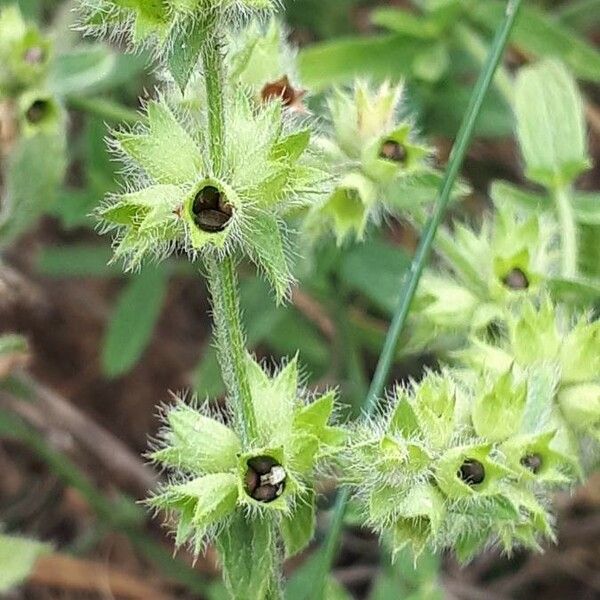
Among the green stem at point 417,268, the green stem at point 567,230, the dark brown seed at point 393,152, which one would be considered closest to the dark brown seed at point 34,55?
the dark brown seed at point 393,152

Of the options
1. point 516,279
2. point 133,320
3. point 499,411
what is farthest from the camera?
point 133,320

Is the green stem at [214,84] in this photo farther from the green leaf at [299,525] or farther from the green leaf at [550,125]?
the green leaf at [550,125]

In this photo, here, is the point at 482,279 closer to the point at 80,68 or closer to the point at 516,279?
the point at 516,279

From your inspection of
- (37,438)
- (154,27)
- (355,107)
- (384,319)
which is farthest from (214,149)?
(384,319)

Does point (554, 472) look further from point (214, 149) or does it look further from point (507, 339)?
point (214, 149)

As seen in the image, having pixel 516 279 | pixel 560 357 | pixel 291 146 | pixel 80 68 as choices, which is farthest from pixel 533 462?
pixel 80 68

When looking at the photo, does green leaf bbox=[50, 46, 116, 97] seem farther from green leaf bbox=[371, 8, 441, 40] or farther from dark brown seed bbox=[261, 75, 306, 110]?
dark brown seed bbox=[261, 75, 306, 110]
